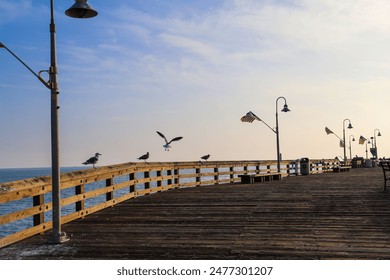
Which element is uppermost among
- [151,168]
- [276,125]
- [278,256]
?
[276,125]

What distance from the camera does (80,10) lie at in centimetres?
770

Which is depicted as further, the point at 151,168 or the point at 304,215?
the point at 151,168

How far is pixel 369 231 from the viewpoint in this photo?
8.16 metres

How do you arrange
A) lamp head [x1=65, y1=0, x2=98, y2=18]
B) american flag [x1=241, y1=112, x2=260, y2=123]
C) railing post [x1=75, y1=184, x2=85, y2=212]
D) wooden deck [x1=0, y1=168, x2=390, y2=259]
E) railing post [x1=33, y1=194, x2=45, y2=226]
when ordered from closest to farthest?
1. wooden deck [x1=0, y1=168, x2=390, y2=259]
2. lamp head [x1=65, y1=0, x2=98, y2=18]
3. railing post [x1=33, y1=194, x2=45, y2=226]
4. railing post [x1=75, y1=184, x2=85, y2=212]
5. american flag [x1=241, y1=112, x2=260, y2=123]

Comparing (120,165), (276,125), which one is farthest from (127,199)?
(276,125)

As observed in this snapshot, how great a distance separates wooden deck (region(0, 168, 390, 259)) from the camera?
6730 millimetres

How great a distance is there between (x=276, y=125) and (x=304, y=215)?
18.7 meters

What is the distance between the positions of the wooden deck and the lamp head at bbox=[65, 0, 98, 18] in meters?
3.89

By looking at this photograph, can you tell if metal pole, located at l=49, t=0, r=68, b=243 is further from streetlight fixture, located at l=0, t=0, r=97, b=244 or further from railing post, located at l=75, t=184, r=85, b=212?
railing post, located at l=75, t=184, r=85, b=212

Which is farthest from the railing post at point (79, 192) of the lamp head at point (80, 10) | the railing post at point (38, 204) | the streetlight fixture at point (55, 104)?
the lamp head at point (80, 10)

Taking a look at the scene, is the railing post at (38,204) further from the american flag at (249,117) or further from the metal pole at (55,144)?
the american flag at (249,117)

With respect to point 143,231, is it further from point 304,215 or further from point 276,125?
point 276,125

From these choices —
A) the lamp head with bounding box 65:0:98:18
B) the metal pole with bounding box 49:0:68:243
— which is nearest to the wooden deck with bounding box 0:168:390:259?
the metal pole with bounding box 49:0:68:243

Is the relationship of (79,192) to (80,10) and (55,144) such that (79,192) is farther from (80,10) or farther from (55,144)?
(80,10)
